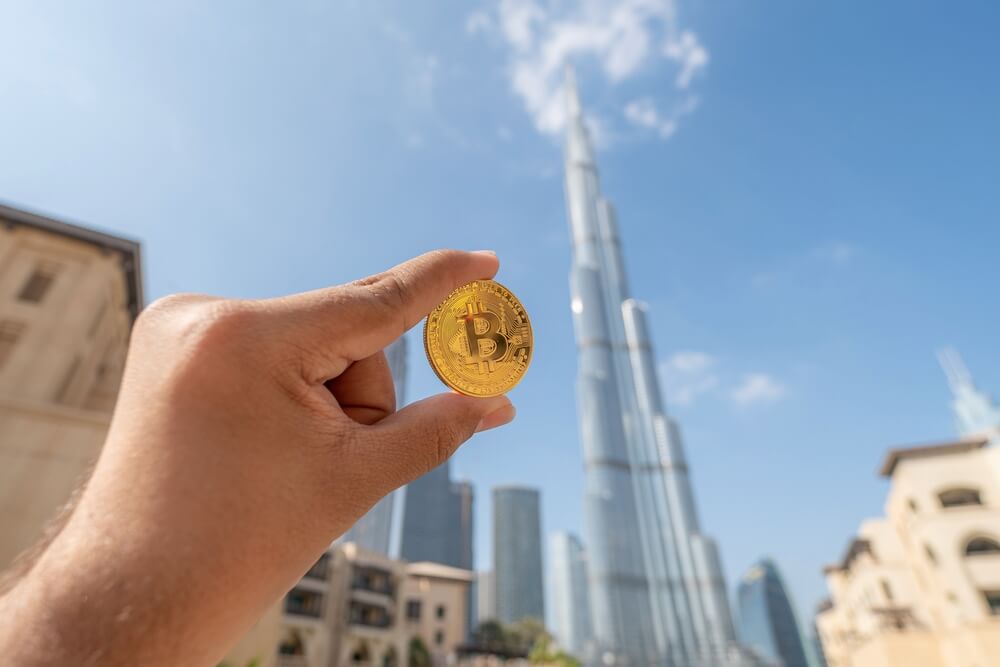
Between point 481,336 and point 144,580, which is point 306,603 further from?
point 144,580

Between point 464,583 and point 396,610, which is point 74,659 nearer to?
point 396,610

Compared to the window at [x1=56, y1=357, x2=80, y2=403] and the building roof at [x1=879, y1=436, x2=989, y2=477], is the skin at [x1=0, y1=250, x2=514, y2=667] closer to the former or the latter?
the window at [x1=56, y1=357, x2=80, y2=403]

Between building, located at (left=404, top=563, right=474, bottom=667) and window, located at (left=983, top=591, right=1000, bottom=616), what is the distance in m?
41.7

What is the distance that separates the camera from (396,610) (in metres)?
44.3

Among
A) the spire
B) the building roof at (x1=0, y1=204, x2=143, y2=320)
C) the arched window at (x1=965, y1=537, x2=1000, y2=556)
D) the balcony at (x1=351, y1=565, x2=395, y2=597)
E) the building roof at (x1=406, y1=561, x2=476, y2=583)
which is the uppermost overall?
the spire

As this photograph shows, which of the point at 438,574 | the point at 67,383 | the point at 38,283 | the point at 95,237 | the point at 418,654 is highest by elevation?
the point at 95,237

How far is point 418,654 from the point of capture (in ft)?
149

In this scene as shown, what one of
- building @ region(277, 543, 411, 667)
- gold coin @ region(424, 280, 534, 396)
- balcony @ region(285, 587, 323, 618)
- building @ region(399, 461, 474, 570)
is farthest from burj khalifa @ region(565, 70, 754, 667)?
gold coin @ region(424, 280, 534, 396)

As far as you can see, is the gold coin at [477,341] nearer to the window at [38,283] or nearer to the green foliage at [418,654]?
the window at [38,283]

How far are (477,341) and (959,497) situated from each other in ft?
139

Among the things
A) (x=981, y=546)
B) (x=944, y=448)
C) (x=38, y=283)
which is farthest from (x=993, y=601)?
(x=38, y=283)

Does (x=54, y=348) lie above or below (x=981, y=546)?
above

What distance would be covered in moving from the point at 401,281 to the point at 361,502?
89cm

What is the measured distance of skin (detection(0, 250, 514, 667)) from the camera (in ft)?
4.08
